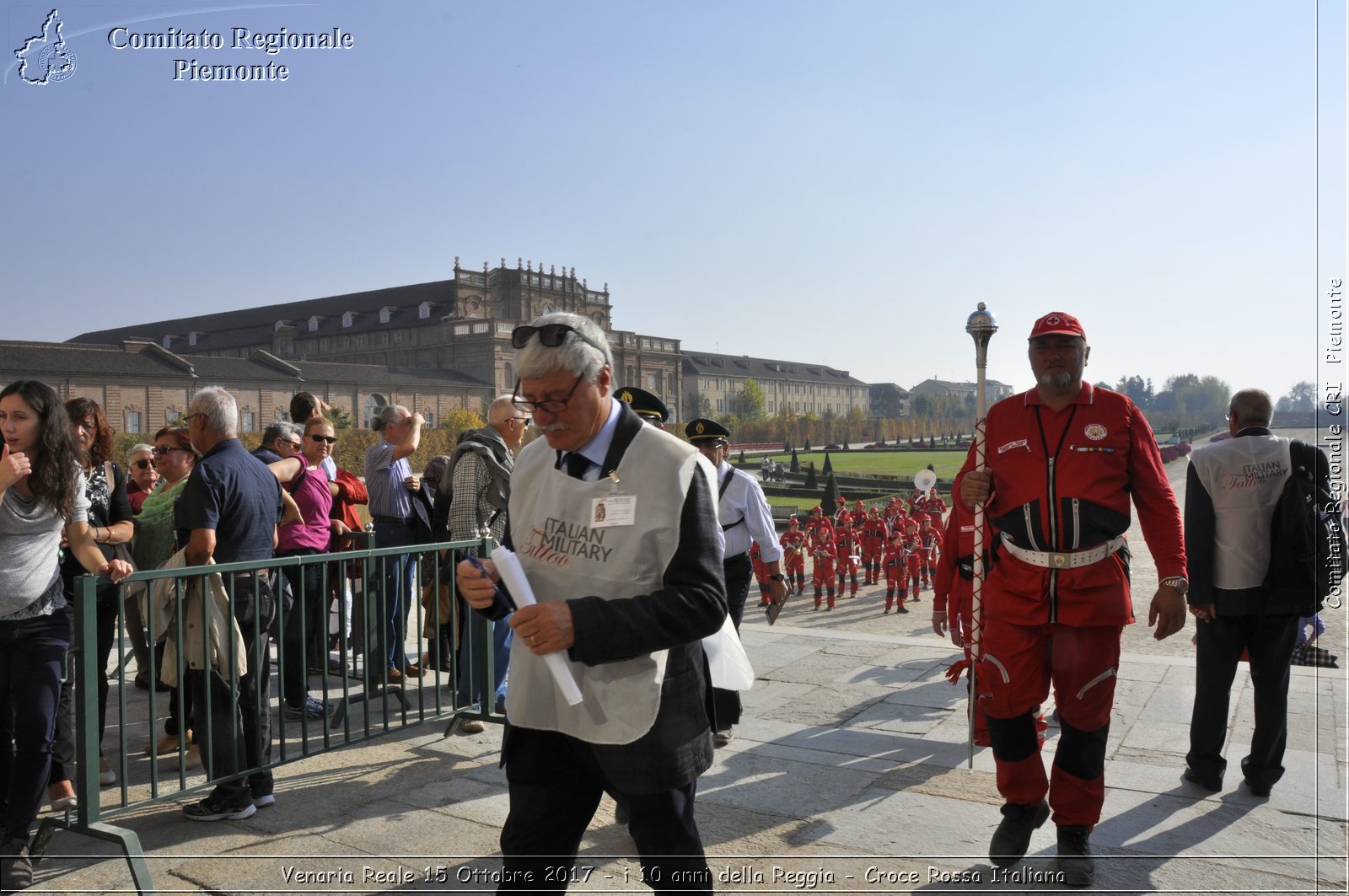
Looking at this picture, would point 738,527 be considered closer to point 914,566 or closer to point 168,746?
point 168,746

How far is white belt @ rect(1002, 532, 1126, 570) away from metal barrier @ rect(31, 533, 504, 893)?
2575 millimetres

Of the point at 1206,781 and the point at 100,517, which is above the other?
the point at 100,517

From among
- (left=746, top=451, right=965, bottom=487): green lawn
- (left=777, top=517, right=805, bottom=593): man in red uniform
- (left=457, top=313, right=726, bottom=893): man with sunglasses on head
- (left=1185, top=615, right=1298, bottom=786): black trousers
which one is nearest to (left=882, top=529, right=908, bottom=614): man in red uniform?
(left=777, top=517, right=805, bottom=593): man in red uniform

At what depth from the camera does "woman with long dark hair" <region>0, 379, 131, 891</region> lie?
3.49 m

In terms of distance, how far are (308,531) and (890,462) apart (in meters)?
73.8

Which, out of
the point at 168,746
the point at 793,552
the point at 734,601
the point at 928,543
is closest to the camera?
the point at 734,601

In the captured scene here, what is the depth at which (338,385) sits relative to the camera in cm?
7212

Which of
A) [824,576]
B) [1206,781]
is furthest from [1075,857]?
[824,576]

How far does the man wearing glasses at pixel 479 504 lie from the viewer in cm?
543

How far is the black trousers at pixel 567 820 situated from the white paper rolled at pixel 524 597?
0.20 metres

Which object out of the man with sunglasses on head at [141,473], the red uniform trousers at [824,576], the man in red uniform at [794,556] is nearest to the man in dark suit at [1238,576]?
the man with sunglasses on head at [141,473]

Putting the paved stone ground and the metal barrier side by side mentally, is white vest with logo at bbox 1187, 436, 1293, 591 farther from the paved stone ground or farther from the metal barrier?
the metal barrier

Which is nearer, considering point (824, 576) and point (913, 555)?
point (824, 576)

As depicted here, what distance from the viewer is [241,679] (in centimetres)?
419
